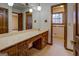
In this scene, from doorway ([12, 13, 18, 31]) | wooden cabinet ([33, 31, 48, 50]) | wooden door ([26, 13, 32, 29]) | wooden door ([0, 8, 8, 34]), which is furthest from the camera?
wooden cabinet ([33, 31, 48, 50])

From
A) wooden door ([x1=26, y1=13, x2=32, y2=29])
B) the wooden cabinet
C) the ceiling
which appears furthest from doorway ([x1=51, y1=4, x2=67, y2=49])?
the ceiling

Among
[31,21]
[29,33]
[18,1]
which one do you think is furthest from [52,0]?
[29,33]

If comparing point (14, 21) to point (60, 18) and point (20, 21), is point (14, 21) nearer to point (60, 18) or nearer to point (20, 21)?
point (20, 21)

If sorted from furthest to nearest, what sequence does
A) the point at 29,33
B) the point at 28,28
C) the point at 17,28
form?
the point at 29,33 → the point at 28,28 → the point at 17,28

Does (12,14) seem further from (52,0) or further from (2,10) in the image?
(52,0)

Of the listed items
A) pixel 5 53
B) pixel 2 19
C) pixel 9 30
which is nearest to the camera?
pixel 5 53

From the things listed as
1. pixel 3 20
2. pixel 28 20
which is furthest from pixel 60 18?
pixel 3 20

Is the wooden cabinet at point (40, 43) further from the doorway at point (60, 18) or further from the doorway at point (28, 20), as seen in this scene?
the doorway at point (28, 20)

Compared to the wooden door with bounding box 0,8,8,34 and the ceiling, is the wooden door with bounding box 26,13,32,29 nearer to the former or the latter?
the ceiling

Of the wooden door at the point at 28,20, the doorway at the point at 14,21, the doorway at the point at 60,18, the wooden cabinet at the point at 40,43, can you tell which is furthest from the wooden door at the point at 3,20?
the wooden cabinet at the point at 40,43

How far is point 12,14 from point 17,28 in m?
0.21

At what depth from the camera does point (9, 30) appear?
1.59 metres

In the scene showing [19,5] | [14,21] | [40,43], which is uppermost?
[19,5]

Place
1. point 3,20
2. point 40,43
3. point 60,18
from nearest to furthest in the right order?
point 3,20
point 60,18
point 40,43
